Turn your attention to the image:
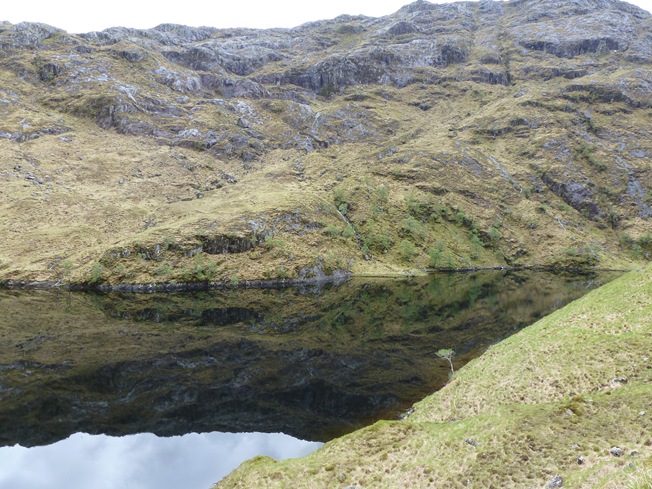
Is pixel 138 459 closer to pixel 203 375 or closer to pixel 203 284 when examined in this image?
pixel 203 375

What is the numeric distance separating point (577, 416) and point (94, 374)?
1632 inches

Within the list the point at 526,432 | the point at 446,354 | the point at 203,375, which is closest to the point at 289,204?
the point at 203,375

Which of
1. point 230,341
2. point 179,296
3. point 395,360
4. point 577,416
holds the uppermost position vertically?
point 577,416

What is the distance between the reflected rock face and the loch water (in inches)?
7.4

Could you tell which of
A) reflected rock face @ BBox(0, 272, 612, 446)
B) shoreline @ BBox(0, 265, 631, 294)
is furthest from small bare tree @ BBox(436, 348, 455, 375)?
shoreline @ BBox(0, 265, 631, 294)

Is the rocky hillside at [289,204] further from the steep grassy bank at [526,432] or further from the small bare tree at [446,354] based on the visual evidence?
the steep grassy bank at [526,432]

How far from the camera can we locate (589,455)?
1599 centimetres

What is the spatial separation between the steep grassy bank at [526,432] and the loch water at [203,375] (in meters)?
5.90

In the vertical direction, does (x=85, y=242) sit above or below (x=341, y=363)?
below

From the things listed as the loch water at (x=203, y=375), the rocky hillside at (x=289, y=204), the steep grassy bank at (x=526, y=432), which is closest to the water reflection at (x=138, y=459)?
the loch water at (x=203, y=375)

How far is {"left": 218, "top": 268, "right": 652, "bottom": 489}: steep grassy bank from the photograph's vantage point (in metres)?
15.9

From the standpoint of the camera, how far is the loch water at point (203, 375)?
26.0m

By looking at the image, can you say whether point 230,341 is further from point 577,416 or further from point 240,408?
point 577,416

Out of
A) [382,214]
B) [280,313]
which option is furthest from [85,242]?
[382,214]
